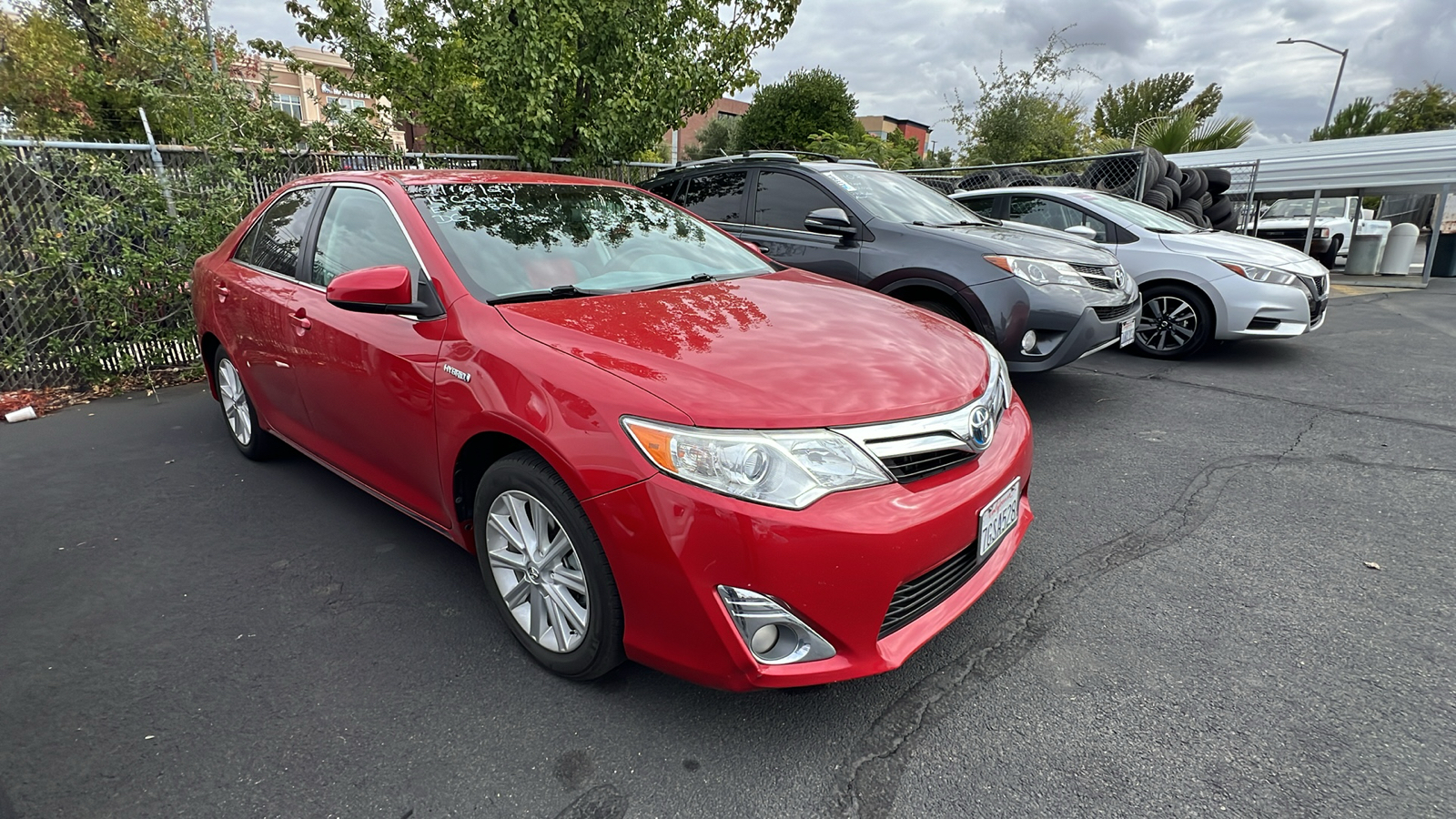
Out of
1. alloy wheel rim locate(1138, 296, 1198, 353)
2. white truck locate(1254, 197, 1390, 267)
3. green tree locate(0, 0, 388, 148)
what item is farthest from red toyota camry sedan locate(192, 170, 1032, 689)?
white truck locate(1254, 197, 1390, 267)

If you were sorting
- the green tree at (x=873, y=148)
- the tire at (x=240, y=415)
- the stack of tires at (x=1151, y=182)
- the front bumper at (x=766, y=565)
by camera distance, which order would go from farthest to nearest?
1. the green tree at (x=873, y=148)
2. the stack of tires at (x=1151, y=182)
3. the tire at (x=240, y=415)
4. the front bumper at (x=766, y=565)

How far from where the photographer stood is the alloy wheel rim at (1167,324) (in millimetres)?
6211

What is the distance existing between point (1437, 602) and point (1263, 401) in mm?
2795

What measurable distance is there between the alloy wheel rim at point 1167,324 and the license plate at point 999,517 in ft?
15.5

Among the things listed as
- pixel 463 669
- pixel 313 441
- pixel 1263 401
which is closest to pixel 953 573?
pixel 463 669

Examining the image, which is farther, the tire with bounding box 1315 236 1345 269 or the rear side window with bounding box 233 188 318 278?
the tire with bounding box 1315 236 1345 269

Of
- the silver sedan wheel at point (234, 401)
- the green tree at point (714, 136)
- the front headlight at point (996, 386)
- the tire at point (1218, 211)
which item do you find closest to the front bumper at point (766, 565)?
the front headlight at point (996, 386)

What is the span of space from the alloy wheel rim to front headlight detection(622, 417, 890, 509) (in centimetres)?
547

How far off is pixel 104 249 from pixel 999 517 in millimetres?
6764

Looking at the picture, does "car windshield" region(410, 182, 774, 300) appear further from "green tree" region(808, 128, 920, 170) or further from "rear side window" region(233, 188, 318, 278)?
"green tree" region(808, 128, 920, 170)

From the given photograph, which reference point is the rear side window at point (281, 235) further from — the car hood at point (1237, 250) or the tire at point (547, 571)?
the car hood at point (1237, 250)

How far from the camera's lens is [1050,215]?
7.13 m

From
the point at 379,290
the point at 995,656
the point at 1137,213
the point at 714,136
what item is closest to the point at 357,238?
the point at 379,290

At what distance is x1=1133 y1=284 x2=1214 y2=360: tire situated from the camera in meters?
6.14
